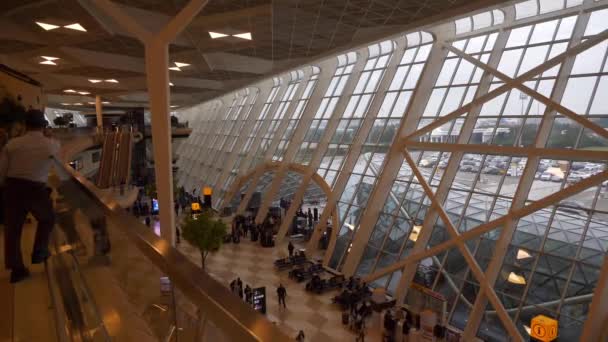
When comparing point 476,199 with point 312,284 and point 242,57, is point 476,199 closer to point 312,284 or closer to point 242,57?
point 312,284

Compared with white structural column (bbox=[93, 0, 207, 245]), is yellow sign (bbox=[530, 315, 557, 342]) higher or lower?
lower

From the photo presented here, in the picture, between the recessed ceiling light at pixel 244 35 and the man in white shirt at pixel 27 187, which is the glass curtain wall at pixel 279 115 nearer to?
the recessed ceiling light at pixel 244 35

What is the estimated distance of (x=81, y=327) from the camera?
2846 millimetres

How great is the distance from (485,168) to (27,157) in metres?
17.8

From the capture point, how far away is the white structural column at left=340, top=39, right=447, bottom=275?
20594mm

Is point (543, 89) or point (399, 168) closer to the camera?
point (543, 89)

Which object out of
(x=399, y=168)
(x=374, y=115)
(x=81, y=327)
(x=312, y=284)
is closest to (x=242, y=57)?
(x=374, y=115)

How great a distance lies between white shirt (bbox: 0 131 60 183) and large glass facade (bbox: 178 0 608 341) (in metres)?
14.0

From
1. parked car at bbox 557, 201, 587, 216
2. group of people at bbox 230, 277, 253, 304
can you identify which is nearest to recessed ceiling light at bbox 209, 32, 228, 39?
group of people at bbox 230, 277, 253, 304

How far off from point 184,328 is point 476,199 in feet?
58.8

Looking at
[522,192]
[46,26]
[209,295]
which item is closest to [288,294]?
[522,192]

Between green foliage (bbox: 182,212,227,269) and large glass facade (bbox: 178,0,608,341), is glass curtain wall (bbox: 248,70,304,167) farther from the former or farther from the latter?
green foliage (bbox: 182,212,227,269)

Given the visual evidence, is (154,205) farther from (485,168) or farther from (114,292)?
(114,292)

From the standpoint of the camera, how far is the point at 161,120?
1038 centimetres
